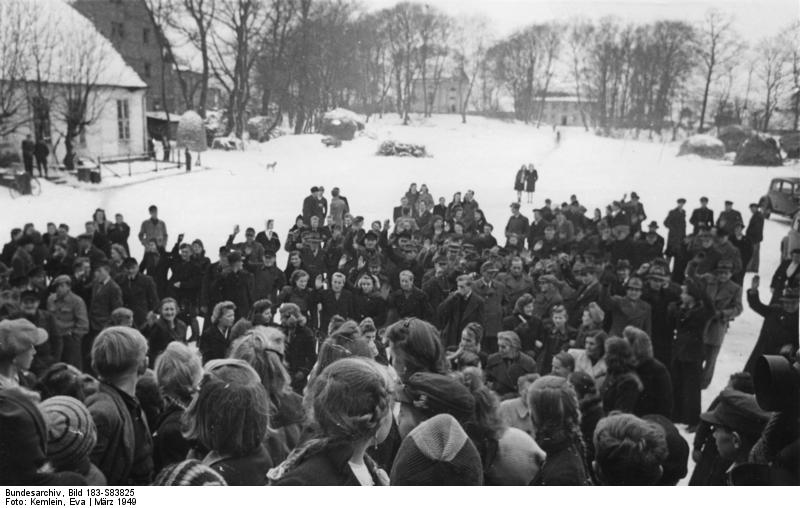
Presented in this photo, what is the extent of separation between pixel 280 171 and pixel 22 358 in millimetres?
7409

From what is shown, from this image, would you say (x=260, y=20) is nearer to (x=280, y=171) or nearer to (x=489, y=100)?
(x=280, y=171)

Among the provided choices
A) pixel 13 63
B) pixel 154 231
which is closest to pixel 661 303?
pixel 154 231

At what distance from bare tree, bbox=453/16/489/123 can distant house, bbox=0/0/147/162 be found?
594 cm

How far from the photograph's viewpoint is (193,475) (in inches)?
81.8

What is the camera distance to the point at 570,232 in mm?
10609

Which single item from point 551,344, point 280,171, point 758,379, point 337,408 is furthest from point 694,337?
point 280,171

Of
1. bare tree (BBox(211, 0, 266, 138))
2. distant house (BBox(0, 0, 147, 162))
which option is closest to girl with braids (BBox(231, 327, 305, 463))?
A: bare tree (BBox(211, 0, 266, 138))

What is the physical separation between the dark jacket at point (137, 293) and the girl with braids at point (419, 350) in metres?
4.75

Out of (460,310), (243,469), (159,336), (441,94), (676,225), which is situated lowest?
(159,336)

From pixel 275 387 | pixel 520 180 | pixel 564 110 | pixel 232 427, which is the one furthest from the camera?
pixel 520 180

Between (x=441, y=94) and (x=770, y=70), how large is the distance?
5.49 meters

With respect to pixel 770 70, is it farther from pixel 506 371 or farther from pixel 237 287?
pixel 237 287

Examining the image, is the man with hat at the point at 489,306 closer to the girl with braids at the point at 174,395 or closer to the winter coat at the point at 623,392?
the winter coat at the point at 623,392

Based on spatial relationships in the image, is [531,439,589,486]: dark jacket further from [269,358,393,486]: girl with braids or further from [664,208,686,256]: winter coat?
[664,208,686,256]: winter coat
